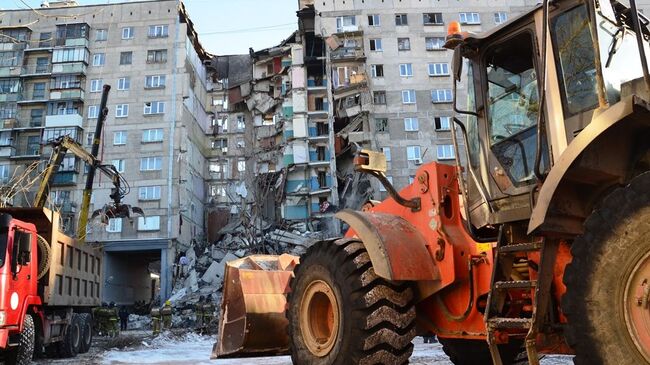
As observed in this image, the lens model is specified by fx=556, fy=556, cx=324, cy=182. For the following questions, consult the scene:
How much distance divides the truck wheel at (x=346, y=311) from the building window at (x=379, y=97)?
41.8m

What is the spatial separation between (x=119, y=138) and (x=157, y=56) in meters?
7.89

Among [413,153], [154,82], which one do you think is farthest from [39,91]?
[413,153]

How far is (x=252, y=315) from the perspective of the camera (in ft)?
23.2

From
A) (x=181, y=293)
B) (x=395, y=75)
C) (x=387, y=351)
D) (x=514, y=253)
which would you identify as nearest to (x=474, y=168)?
(x=514, y=253)

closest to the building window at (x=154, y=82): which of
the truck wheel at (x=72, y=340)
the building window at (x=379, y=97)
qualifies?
the building window at (x=379, y=97)

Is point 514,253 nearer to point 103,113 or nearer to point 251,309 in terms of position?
point 251,309

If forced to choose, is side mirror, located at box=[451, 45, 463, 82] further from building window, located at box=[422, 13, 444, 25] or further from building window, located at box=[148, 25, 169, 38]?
building window, located at box=[148, 25, 169, 38]

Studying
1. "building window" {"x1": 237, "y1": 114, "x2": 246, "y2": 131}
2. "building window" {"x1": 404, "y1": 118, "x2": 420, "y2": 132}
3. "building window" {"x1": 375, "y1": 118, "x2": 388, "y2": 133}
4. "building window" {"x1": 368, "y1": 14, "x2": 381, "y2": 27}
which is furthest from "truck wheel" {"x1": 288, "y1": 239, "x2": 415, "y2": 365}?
"building window" {"x1": 237, "y1": 114, "x2": 246, "y2": 131}

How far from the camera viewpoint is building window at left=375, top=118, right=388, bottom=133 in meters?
46.4

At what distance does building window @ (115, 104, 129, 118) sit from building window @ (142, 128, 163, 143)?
239 cm

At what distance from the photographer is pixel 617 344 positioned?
10.0 ft

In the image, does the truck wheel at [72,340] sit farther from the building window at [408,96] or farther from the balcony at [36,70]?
the balcony at [36,70]

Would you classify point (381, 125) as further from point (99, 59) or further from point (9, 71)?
point (9, 71)

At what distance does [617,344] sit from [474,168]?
2.14 meters
